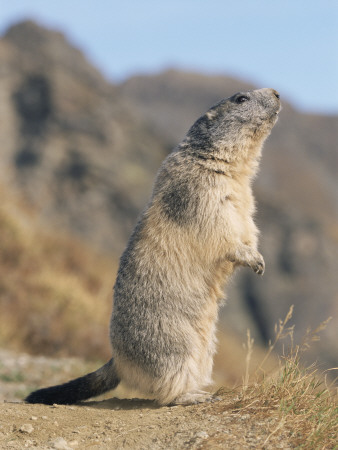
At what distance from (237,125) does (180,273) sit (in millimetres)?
2093

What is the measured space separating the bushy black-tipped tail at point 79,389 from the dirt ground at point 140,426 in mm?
140

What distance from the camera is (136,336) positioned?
17.5 ft

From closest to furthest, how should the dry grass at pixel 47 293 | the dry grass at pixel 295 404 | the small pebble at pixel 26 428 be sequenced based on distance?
1. the dry grass at pixel 295 404
2. the small pebble at pixel 26 428
3. the dry grass at pixel 47 293

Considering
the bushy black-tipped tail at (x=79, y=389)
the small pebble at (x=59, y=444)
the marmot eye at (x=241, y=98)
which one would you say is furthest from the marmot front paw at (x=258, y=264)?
the small pebble at (x=59, y=444)

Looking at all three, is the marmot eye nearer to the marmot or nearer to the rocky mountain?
the marmot

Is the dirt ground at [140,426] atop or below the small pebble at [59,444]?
atop

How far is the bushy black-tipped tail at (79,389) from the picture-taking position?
580cm

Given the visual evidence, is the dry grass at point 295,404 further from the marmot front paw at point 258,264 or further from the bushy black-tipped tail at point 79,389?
the bushy black-tipped tail at point 79,389

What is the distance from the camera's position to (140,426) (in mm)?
4684

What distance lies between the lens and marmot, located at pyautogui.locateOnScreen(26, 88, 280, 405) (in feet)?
17.5

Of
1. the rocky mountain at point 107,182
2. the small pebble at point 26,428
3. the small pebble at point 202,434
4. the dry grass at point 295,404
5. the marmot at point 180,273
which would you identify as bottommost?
the small pebble at point 202,434

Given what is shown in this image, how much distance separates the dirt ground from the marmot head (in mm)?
2785

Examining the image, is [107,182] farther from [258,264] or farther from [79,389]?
[258,264]

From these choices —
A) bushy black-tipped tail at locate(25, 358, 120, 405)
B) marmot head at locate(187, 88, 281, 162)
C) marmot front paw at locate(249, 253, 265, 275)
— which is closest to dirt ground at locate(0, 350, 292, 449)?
bushy black-tipped tail at locate(25, 358, 120, 405)
